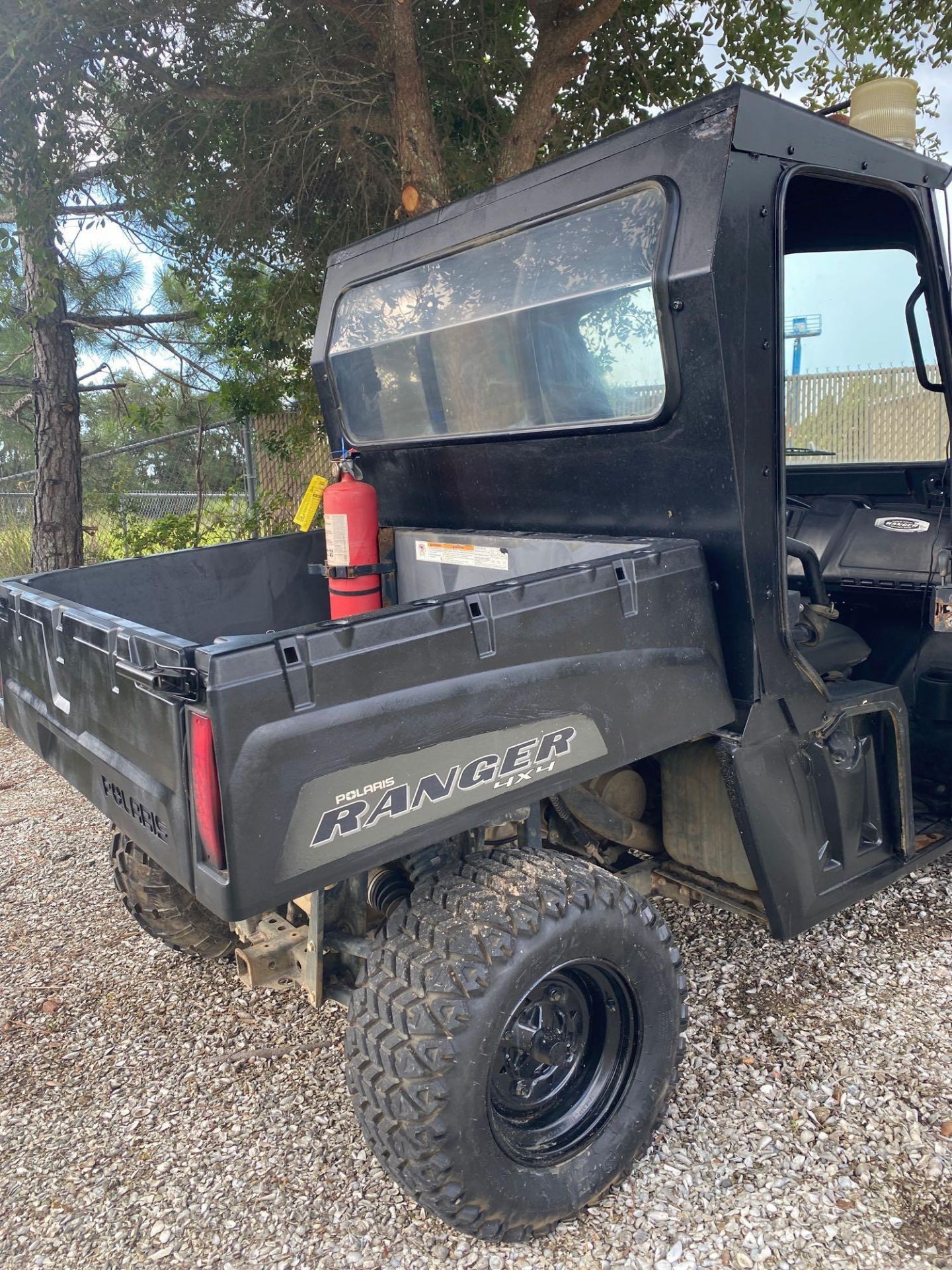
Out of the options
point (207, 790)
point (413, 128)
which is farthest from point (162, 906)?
point (413, 128)

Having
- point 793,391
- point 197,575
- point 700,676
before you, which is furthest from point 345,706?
point 793,391

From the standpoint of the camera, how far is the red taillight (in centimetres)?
174

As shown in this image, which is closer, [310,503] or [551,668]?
[551,668]

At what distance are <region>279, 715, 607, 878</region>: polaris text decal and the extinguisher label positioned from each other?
146cm

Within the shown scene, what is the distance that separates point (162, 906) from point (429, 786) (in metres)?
1.57

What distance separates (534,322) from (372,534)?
0.98m

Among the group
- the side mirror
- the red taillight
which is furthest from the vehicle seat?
the red taillight

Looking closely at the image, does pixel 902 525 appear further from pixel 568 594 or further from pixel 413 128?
pixel 413 128

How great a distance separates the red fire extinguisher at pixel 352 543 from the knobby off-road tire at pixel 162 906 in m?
1.03

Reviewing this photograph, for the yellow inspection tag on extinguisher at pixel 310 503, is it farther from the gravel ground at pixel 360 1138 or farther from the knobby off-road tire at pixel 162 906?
the gravel ground at pixel 360 1138

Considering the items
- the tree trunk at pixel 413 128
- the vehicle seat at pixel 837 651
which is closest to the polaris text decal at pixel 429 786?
the vehicle seat at pixel 837 651

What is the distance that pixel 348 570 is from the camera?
11.1 ft

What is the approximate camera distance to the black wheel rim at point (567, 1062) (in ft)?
7.39

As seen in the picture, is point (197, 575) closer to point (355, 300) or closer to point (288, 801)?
point (355, 300)
